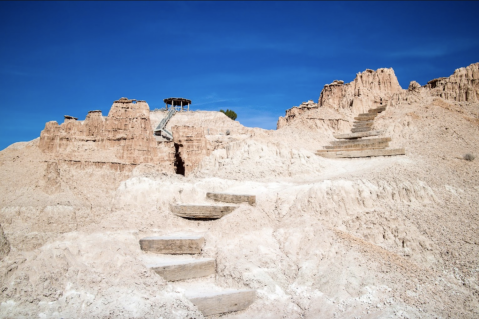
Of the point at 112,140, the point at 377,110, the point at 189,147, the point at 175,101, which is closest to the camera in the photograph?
the point at 377,110

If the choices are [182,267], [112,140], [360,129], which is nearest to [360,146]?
[360,129]

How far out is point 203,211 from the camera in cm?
894

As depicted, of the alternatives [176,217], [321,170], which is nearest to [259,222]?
[176,217]

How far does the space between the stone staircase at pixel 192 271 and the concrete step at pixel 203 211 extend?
2.69 ft

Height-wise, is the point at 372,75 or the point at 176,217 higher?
the point at 372,75

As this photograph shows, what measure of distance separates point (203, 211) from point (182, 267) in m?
2.37

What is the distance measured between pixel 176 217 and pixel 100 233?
214cm

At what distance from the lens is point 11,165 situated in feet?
73.6

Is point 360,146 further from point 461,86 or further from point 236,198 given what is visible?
point 461,86

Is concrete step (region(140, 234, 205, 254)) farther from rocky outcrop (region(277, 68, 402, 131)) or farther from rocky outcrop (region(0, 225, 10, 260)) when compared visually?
rocky outcrop (region(277, 68, 402, 131))

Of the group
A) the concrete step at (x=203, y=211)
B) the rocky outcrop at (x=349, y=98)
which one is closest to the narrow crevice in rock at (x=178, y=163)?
the rocky outcrop at (x=349, y=98)

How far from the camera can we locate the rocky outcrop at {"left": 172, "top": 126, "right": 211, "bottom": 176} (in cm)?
2766

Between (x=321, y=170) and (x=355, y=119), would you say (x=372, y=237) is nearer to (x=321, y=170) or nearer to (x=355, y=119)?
(x=321, y=170)

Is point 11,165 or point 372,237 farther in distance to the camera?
point 11,165
